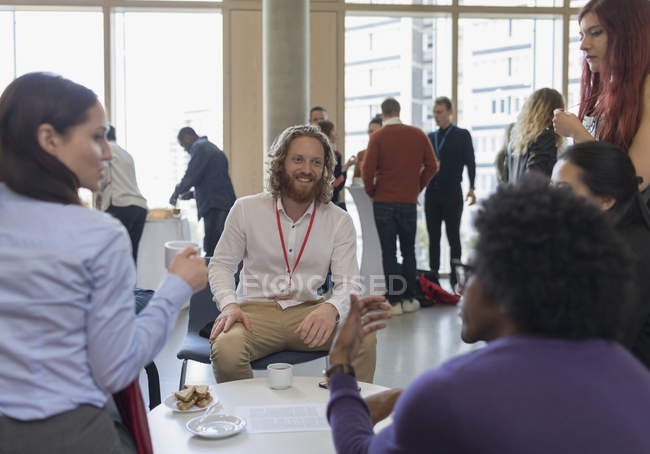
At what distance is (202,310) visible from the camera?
288 cm

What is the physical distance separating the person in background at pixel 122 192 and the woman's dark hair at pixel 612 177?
13.4 feet

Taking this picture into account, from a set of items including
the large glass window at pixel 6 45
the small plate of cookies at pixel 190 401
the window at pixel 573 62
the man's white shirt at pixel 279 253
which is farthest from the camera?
the window at pixel 573 62

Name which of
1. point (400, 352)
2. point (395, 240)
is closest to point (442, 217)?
point (395, 240)

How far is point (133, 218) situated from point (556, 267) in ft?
15.2

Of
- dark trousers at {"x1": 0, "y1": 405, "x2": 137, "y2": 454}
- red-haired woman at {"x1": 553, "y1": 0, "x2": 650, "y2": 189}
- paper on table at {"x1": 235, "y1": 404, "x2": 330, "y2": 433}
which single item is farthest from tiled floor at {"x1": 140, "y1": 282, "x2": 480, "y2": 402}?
dark trousers at {"x1": 0, "y1": 405, "x2": 137, "y2": 454}

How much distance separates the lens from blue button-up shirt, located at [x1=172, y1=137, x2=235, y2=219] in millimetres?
5336

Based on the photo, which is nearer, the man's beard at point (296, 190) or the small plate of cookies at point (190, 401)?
the small plate of cookies at point (190, 401)

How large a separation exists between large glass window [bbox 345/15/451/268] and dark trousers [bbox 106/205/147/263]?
2812 millimetres

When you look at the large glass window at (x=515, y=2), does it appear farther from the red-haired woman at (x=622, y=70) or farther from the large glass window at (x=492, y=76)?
the red-haired woman at (x=622, y=70)

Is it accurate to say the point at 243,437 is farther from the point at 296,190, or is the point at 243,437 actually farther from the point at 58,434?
the point at 296,190

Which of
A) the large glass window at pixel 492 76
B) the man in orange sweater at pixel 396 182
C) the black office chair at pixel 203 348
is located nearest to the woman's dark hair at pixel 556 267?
the black office chair at pixel 203 348

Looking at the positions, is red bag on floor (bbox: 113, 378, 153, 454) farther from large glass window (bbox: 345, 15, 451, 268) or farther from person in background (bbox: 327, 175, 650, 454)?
large glass window (bbox: 345, 15, 451, 268)

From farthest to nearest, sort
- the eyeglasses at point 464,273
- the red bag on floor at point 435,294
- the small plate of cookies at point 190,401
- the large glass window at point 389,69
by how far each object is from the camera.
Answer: the large glass window at point 389,69
the red bag on floor at point 435,294
the small plate of cookies at point 190,401
the eyeglasses at point 464,273

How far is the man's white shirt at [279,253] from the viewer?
2613 millimetres
